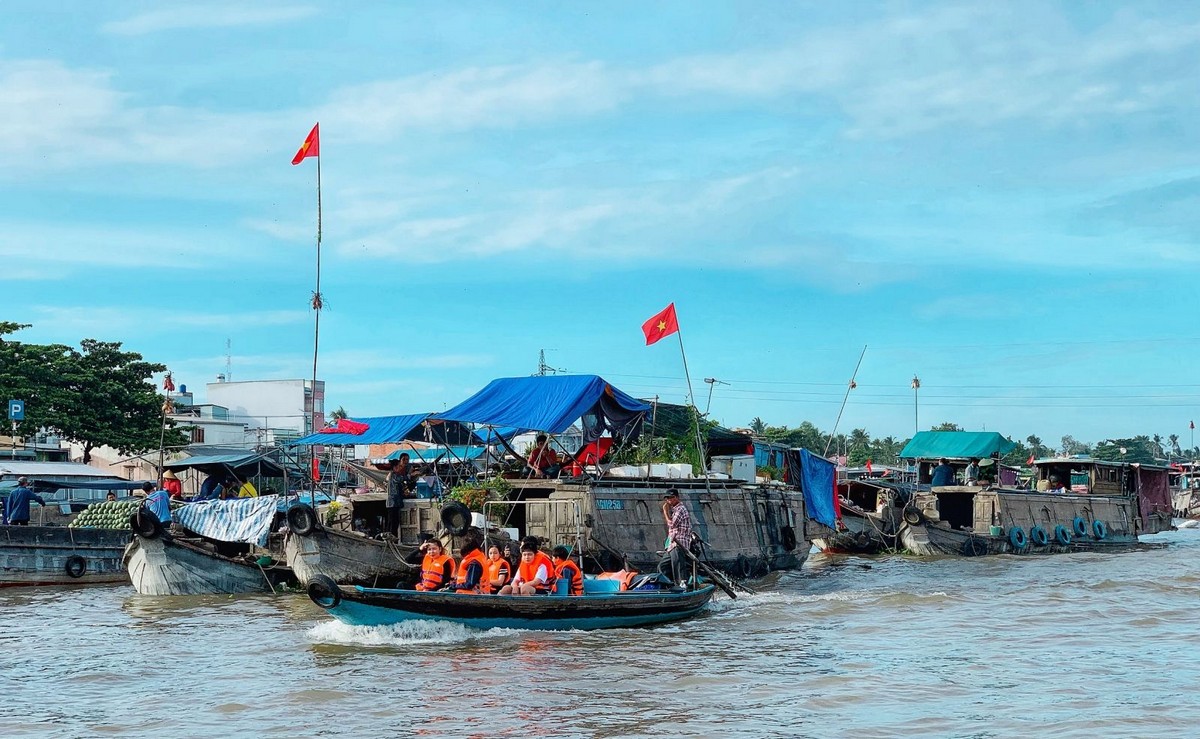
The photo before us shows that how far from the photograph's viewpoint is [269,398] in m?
56.3

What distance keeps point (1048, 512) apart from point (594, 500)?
62.4ft

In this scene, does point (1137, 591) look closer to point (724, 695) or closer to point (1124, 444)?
point (724, 695)

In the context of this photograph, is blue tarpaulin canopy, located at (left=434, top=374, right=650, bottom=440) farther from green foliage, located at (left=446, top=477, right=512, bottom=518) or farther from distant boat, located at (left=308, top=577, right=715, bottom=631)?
distant boat, located at (left=308, top=577, right=715, bottom=631)

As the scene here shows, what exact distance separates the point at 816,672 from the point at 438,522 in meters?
8.30

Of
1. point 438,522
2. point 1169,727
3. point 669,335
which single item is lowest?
point 1169,727

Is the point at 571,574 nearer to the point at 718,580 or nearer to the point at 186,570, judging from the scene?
the point at 718,580

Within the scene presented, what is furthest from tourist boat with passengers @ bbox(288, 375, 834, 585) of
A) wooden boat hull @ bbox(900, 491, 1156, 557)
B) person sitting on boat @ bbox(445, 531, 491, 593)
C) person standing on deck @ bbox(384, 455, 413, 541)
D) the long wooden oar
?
wooden boat hull @ bbox(900, 491, 1156, 557)

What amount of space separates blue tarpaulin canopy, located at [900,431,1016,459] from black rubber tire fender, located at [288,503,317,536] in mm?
21240

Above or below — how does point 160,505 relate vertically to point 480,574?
above

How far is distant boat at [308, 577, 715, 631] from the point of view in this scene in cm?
1380

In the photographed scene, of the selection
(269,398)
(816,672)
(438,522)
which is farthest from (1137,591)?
(269,398)

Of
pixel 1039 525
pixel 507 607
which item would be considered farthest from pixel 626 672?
pixel 1039 525

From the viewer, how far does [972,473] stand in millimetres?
33562

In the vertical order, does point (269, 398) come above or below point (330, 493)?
above
